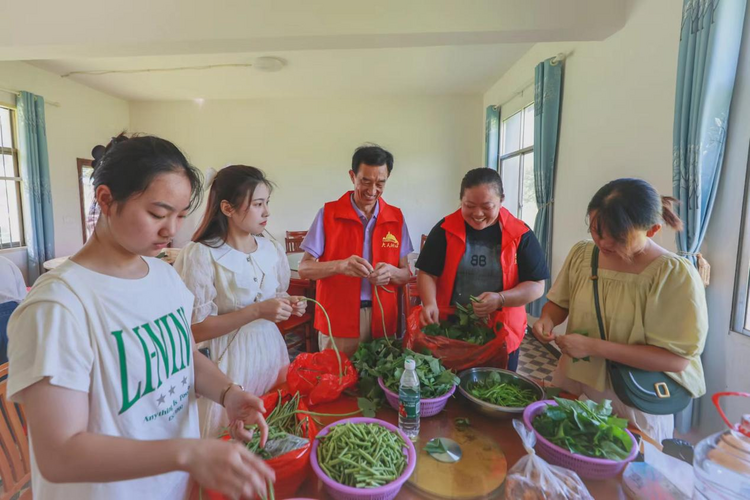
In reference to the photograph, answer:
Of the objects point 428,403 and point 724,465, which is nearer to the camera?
point 724,465

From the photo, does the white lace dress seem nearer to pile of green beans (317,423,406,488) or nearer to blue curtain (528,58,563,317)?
pile of green beans (317,423,406,488)

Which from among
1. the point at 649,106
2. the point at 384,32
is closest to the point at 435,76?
the point at 384,32

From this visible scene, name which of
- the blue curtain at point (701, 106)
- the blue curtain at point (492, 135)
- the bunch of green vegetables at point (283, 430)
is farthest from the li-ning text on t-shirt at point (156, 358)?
the blue curtain at point (492, 135)

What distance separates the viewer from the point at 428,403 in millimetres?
1159

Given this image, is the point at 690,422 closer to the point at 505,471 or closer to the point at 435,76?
the point at 505,471

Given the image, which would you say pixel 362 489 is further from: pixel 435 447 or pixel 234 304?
pixel 234 304

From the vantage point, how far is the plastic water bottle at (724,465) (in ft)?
Answer: 2.59

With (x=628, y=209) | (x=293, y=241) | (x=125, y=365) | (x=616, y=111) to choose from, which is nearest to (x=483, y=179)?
(x=628, y=209)

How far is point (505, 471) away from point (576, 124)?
3.34 meters

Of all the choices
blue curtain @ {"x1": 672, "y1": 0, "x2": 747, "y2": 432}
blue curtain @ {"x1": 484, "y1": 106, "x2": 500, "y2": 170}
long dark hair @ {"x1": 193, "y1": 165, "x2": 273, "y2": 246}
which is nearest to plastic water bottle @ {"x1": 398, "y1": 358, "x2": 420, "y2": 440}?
long dark hair @ {"x1": 193, "y1": 165, "x2": 273, "y2": 246}

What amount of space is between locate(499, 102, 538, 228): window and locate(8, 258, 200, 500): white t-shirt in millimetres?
4349

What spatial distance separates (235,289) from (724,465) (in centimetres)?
149

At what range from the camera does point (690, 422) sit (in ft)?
6.83

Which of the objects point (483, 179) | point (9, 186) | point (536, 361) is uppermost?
point (9, 186)
